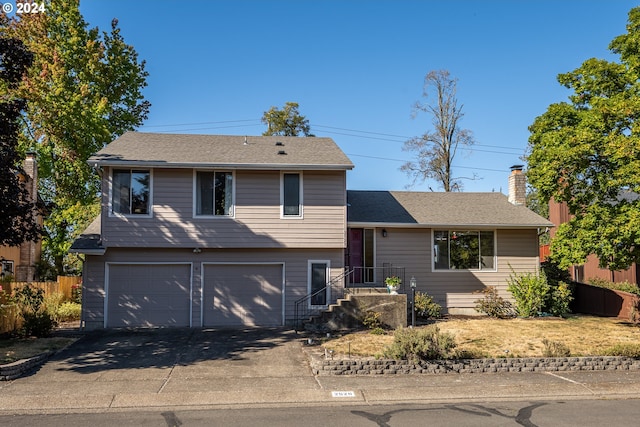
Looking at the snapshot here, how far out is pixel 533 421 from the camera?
26.2 feet

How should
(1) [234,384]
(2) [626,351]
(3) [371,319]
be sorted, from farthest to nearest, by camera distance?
(3) [371,319], (2) [626,351], (1) [234,384]

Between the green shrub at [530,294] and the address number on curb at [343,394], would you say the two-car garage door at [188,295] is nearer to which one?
the address number on curb at [343,394]

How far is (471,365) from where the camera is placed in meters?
11.2

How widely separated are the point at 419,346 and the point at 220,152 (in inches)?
387

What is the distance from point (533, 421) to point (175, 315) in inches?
459

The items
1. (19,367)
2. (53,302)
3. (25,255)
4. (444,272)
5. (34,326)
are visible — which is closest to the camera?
(19,367)

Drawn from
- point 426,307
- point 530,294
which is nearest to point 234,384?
point 426,307

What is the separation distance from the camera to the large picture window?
16.6 metres

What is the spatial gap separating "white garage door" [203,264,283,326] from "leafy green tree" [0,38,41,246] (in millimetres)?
5552

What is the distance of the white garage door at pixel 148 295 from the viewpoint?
1614cm

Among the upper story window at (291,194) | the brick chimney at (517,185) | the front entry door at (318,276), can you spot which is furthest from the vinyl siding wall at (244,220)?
the brick chimney at (517,185)

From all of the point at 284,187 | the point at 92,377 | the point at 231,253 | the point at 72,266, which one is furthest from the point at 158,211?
the point at 72,266

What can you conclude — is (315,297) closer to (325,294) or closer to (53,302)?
(325,294)

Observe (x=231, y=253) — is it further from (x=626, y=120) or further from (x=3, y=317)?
(x=626, y=120)
